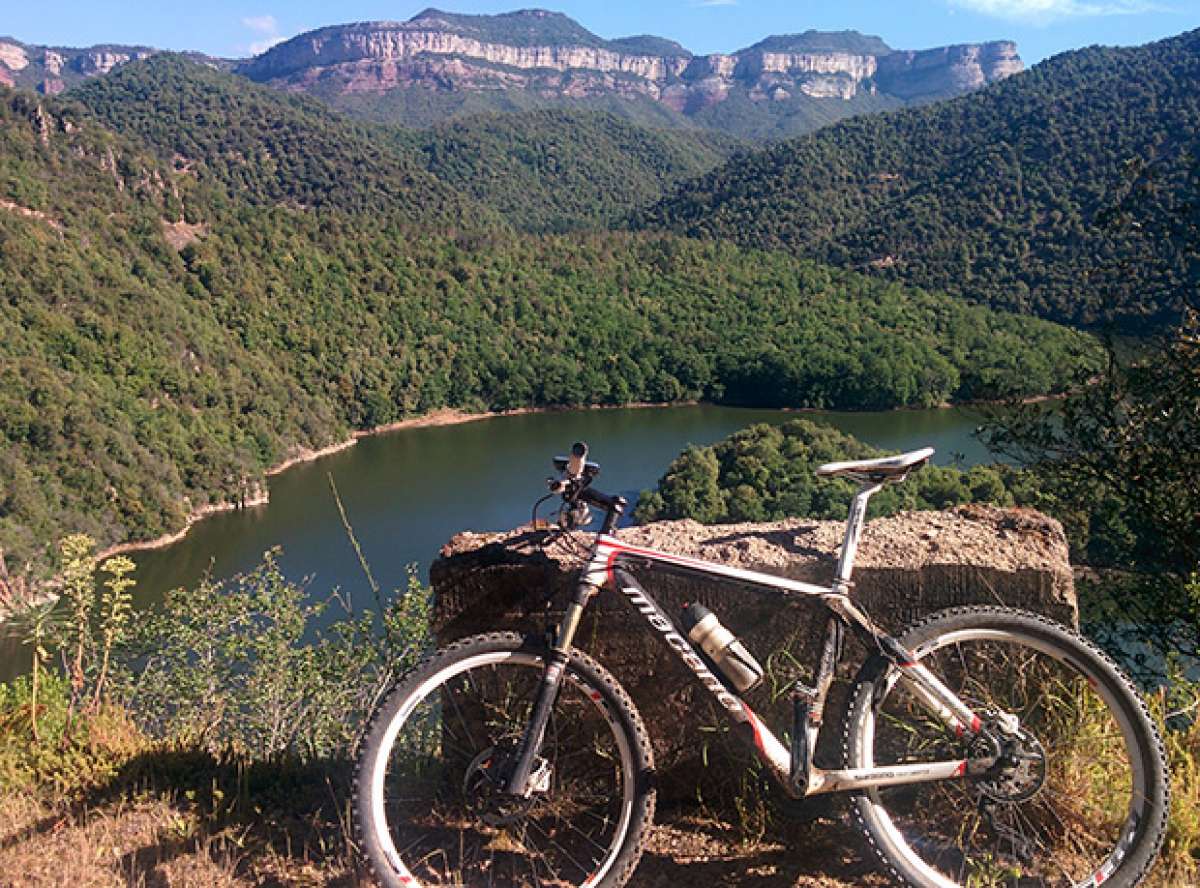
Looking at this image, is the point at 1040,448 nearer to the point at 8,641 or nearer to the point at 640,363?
the point at 8,641

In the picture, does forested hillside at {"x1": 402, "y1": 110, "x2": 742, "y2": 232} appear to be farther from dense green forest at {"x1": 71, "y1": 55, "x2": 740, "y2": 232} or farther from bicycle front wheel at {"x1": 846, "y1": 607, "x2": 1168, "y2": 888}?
bicycle front wheel at {"x1": 846, "y1": 607, "x2": 1168, "y2": 888}

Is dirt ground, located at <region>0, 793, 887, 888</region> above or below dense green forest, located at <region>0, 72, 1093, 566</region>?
above

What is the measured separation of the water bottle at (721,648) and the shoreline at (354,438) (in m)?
29.5

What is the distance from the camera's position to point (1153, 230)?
558cm

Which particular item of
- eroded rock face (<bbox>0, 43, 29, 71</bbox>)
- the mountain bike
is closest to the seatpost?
the mountain bike

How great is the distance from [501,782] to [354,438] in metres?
45.9

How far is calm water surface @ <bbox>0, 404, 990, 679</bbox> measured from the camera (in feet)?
93.0

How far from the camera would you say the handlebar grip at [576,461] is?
2.04 m

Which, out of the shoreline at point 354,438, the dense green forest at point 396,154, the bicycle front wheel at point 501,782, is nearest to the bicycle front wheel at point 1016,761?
the bicycle front wheel at point 501,782

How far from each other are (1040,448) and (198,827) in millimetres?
5088

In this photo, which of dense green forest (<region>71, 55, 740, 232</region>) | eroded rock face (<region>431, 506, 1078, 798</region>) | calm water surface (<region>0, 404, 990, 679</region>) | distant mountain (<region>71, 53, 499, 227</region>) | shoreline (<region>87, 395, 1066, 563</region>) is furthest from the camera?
dense green forest (<region>71, 55, 740, 232</region>)

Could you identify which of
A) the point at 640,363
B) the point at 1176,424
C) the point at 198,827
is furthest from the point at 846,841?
the point at 640,363

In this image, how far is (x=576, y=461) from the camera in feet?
6.79

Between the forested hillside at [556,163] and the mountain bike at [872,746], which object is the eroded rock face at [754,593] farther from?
the forested hillside at [556,163]
